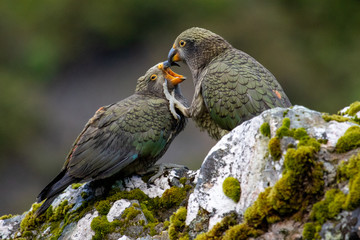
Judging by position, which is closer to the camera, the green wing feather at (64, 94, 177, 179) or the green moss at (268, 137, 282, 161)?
the green moss at (268, 137, 282, 161)

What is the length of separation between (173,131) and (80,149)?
122 cm

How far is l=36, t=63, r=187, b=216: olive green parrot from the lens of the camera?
19.6 feet

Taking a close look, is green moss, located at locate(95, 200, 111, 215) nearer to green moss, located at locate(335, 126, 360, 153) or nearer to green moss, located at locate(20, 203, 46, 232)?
green moss, located at locate(20, 203, 46, 232)

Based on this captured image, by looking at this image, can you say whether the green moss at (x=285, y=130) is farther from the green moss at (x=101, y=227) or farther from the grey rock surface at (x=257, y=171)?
the green moss at (x=101, y=227)

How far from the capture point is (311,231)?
3.55 meters

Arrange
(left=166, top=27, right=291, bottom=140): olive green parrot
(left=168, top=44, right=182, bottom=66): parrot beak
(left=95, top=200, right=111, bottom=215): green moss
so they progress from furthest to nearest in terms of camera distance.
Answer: (left=168, top=44, right=182, bottom=66): parrot beak, (left=166, top=27, right=291, bottom=140): olive green parrot, (left=95, top=200, right=111, bottom=215): green moss

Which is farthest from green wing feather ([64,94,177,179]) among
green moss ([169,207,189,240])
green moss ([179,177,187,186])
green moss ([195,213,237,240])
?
green moss ([195,213,237,240])

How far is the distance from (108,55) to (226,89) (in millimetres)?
10726

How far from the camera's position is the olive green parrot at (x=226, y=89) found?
5.92 m

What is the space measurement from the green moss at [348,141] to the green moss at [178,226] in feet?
4.81

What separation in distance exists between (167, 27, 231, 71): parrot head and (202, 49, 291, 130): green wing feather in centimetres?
62

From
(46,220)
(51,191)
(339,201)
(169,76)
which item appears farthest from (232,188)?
(169,76)

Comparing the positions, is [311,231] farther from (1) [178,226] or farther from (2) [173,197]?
(2) [173,197]

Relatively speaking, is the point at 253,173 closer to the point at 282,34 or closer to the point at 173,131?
the point at 173,131
